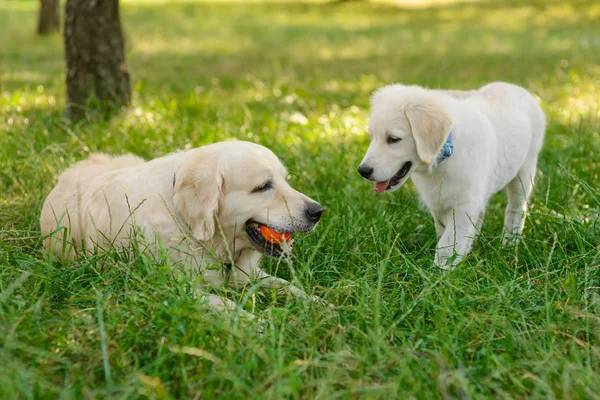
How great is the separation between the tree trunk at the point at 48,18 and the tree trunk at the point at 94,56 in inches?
310

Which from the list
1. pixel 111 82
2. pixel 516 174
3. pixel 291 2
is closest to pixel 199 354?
pixel 516 174

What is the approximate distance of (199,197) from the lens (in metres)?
3.00

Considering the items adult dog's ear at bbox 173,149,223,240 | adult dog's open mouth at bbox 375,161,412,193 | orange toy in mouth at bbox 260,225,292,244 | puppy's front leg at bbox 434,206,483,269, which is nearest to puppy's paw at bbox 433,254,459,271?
puppy's front leg at bbox 434,206,483,269

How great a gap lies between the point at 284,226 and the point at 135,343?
0.94 m

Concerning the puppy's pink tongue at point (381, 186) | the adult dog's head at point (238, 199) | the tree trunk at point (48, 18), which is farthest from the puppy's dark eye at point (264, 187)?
the tree trunk at point (48, 18)

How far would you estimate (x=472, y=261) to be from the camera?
343cm

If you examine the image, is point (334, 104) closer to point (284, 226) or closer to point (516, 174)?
point (516, 174)

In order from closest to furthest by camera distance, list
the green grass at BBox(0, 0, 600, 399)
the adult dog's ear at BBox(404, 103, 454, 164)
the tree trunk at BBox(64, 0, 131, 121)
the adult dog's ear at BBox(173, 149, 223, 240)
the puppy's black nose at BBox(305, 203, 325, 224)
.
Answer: the green grass at BBox(0, 0, 600, 399) → the adult dog's ear at BBox(173, 149, 223, 240) → the puppy's black nose at BBox(305, 203, 325, 224) → the adult dog's ear at BBox(404, 103, 454, 164) → the tree trunk at BBox(64, 0, 131, 121)

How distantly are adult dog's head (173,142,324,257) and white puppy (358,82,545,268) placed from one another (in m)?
0.57

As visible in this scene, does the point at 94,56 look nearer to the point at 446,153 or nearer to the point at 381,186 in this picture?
the point at 381,186

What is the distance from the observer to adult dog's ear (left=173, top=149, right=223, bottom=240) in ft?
9.80

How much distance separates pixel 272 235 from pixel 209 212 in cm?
34

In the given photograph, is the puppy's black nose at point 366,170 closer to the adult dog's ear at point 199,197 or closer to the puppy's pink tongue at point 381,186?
the puppy's pink tongue at point 381,186

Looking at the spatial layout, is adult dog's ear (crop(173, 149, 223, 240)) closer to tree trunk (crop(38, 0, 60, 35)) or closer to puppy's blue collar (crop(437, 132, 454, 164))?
puppy's blue collar (crop(437, 132, 454, 164))
